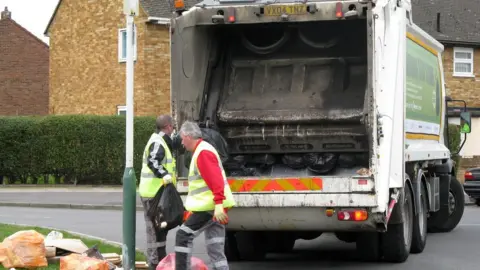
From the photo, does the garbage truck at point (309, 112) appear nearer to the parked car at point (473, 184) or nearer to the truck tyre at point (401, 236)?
the truck tyre at point (401, 236)

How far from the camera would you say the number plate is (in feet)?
31.2

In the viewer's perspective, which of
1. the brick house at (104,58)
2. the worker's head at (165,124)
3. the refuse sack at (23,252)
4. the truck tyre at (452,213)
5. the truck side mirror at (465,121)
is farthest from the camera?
the brick house at (104,58)

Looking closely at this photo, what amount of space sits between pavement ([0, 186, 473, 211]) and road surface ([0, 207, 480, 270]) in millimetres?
2207

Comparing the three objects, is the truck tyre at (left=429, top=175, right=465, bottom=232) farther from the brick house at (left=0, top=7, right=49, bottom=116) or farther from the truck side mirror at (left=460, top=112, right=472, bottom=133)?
the brick house at (left=0, top=7, right=49, bottom=116)

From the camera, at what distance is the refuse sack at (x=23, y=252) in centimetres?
905

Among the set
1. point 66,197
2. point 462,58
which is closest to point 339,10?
point 66,197

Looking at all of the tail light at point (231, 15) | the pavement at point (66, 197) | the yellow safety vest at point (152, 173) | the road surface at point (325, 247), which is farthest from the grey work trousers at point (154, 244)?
the pavement at point (66, 197)

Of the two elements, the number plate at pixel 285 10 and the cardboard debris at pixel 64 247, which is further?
the cardboard debris at pixel 64 247

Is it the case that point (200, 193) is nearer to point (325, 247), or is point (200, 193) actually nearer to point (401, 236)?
point (401, 236)

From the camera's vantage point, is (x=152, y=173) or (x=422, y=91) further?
(x=422, y=91)

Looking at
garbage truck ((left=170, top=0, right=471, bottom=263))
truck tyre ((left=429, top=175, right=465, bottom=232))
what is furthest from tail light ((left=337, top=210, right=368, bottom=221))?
truck tyre ((left=429, top=175, right=465, bottom=232))

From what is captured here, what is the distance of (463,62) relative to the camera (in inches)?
1375

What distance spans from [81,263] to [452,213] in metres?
7.82

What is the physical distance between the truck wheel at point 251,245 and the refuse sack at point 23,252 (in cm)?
277
